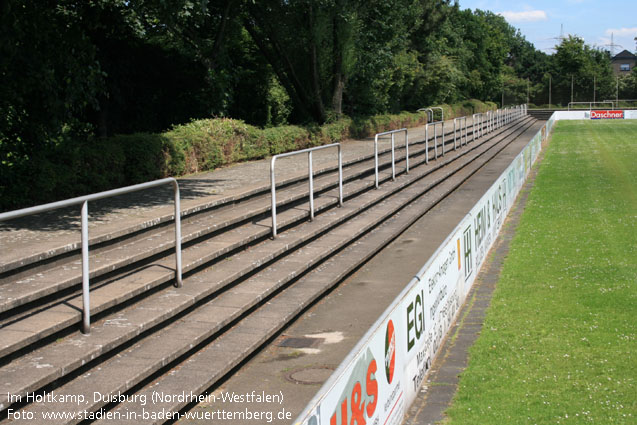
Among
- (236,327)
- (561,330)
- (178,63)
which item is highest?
(178,63)

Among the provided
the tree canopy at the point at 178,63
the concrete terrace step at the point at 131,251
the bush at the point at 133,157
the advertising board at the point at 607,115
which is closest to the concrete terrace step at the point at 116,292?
the concrete terrace step at the point at 131,251

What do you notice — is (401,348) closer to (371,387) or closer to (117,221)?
(371,387)

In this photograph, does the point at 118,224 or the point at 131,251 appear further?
the point at 118,224

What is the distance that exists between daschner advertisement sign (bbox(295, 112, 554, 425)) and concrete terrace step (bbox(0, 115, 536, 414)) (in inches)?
87.7

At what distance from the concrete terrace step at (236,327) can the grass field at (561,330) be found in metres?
2.22

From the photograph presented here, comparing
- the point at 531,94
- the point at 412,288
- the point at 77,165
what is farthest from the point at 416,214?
the point at 531,94

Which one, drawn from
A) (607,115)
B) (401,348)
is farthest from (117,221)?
(607,115)

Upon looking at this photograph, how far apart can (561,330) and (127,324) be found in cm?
495

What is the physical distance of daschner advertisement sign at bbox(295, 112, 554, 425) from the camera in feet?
13.0

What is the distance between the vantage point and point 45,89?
1309 centimetres

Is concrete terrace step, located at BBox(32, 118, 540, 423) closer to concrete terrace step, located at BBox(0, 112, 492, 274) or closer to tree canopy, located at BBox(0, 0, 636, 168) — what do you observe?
concrete terrace step, located at BBox(0, 112, 492, 274)

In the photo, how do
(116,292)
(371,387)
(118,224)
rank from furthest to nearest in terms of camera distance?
(118,224), (116,292), (371,387)

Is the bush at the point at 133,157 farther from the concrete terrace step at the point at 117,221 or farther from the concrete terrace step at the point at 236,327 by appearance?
the concrete terrace step at the point at 236,327

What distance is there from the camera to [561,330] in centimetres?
815
